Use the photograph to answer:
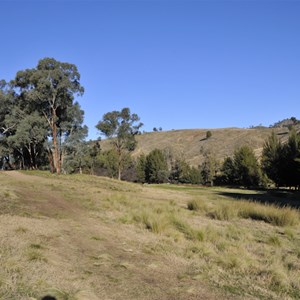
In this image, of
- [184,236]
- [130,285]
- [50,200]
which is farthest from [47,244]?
[50,200]

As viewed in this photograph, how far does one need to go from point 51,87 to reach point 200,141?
101188 millimetres

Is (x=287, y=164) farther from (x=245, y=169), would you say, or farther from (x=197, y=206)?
(x=197, y=206)

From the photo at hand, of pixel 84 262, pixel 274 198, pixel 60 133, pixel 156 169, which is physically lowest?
pixel 274 198

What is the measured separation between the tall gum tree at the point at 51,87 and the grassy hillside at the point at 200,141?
65704 millimetres

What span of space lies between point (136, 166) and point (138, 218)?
2932 inches

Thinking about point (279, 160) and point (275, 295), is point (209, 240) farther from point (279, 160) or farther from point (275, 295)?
point (279, 160)

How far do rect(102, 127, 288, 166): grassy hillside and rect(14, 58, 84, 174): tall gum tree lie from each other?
6570cm

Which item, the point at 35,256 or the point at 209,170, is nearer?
the point at 35,256

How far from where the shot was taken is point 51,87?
41250 mm

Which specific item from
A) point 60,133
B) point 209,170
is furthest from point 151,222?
point 209,170

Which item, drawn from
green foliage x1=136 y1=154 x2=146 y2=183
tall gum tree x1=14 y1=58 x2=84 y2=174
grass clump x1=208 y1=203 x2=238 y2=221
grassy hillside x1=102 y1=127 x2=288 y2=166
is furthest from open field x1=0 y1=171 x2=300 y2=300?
grassy hillside x1=102 y1=127 x2=288 y2=166

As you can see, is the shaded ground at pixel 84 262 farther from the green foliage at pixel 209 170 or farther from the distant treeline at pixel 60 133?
the green foliage at pixel 209 170

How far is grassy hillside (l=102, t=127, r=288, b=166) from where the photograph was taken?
387 feet

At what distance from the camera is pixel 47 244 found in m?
7.29
